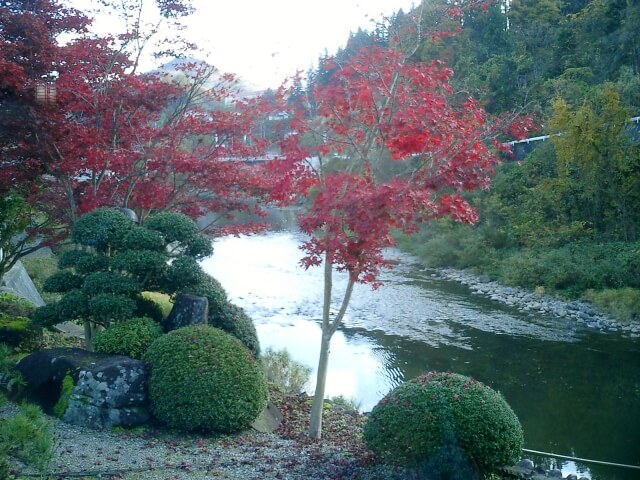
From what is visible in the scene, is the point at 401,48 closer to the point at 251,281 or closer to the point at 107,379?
the point at 107,379

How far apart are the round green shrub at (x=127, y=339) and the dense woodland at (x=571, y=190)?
974 centimetres

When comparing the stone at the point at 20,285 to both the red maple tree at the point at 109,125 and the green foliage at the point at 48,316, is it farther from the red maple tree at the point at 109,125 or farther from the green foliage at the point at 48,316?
the green foliage at the point at 48,316

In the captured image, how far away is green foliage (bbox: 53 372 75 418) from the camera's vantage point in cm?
549

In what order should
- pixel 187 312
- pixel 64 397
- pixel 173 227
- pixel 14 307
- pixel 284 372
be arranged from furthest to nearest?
pixel 284 372 < pixel 14 307 < pixel 173 227 < pixel 187 312 < pixel 64 397

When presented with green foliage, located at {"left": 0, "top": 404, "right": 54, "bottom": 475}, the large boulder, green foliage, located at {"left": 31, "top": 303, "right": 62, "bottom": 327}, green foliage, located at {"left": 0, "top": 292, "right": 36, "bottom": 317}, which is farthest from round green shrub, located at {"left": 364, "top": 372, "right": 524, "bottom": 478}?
green foliage, located at {"left": 0, "top": 292, "right": 36, "bottom": 317}

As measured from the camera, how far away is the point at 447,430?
176 inches

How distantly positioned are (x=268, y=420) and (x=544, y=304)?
40.3 feet

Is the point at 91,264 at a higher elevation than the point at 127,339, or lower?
higher

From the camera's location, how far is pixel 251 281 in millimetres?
19141

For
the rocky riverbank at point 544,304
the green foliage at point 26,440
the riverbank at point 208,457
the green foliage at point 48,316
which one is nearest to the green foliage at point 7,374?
the riverbank at point 208,457

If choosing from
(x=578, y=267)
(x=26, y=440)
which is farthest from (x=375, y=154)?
(x=578, y=267)

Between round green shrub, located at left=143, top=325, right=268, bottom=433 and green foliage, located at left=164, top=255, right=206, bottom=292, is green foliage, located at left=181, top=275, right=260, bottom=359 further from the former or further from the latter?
round green shrub, located at left=143, top=325, right=268, bottom=433

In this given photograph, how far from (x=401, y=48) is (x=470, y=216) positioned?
2.02m

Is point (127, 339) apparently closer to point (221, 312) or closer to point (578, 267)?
point (221, 312)
